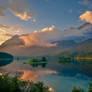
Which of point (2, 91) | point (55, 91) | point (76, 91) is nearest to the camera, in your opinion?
point (2, 91)

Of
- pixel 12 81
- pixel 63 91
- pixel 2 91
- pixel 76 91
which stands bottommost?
pixel 63 91

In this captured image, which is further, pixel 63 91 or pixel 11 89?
pixel 63 91

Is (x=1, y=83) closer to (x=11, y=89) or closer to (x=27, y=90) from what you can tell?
(x=11, y=89)

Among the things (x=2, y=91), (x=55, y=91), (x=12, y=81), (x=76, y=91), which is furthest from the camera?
(x=55, y=91)

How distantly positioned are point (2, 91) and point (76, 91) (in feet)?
36.9

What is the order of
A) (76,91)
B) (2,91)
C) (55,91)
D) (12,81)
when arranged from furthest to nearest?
(55,91) < (76,91) < (12,81) < (2,91)

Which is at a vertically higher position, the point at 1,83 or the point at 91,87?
the point at 1,83

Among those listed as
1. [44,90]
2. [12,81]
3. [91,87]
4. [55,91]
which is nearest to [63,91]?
[55,91]

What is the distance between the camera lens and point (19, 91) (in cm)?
1697

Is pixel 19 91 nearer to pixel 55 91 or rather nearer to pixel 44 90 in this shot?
pixel 44 90

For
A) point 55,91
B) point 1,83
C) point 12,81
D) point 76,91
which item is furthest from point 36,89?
point 55,91

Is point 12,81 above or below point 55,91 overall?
above

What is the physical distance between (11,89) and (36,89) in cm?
358

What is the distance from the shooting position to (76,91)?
19953 millimetres
